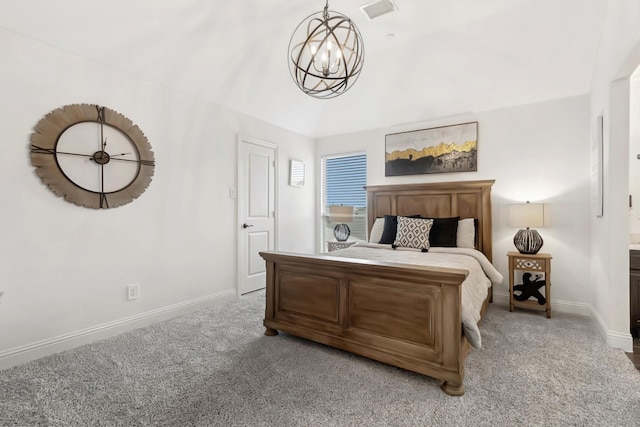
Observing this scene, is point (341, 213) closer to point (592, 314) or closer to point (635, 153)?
point (592, 314)

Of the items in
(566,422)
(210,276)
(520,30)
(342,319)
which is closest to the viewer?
(566,422)

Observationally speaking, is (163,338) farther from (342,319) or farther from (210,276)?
(342,319)

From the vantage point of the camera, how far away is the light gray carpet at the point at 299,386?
63.9 inches

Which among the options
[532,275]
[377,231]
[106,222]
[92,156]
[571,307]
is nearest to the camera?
[92,156]

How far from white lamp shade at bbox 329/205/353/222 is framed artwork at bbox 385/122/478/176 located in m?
0.78

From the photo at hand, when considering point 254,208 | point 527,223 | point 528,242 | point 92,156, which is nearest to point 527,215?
point 527,223

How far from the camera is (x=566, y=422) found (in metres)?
1.57

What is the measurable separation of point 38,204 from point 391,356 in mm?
2811

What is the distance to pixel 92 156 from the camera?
2.59m

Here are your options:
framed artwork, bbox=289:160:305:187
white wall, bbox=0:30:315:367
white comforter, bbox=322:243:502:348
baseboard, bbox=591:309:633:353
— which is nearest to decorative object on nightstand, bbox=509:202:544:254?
white comforter, bbox=322:243:502:348

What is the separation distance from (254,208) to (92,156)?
75.9 inches

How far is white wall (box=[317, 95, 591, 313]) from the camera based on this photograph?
3279 millimetres

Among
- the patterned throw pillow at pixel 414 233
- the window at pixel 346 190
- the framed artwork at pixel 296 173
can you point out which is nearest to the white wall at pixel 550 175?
the patterned throw pillow at pixel 414 233

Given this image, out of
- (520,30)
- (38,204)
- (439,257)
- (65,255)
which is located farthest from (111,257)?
(520,30)
